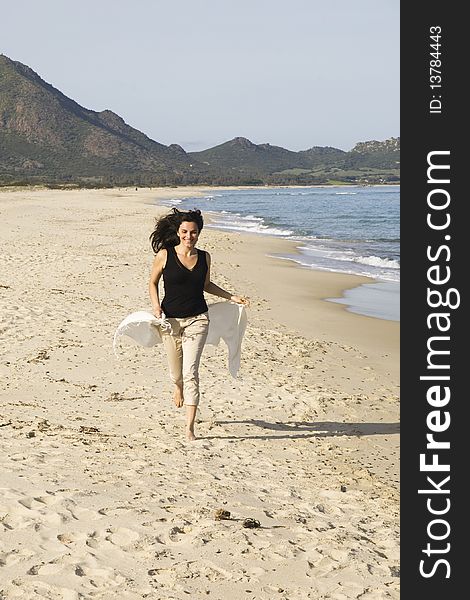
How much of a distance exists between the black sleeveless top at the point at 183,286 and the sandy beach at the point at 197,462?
1101 millimetres

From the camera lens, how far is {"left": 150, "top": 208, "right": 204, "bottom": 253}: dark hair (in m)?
6.82

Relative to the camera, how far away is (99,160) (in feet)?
639

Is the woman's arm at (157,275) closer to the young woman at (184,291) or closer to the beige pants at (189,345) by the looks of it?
the young woman at (184,291)

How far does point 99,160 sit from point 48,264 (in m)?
181

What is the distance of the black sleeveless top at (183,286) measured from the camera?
6855mm

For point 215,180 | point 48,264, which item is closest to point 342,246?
point 48,264

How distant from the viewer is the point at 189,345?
23.0 feet

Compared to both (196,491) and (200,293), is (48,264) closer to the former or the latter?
(200,293)

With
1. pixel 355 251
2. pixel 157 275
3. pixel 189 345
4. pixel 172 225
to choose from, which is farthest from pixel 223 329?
pixel 355 251

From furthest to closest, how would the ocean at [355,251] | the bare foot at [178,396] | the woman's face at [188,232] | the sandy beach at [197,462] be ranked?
the ocean at [355,251] < the bare foot at [178,396] < the woman's face at [188,232] < the sandy beach at [197,462]

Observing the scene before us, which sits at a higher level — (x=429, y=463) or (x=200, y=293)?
(x=200, y=293)

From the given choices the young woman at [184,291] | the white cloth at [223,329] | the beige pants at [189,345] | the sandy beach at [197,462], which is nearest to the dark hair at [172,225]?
the young woman at [184,291]

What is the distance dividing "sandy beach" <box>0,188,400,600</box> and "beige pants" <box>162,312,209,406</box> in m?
0.47

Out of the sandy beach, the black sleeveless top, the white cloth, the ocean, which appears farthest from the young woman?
the ocean
